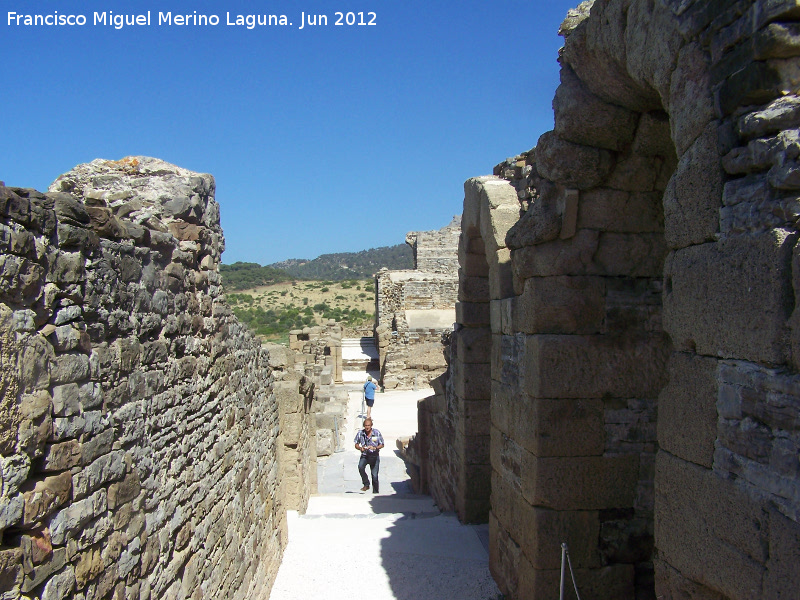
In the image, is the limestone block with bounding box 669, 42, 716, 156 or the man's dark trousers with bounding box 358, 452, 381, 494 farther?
the man's dark trousers with bounding box 358, 452, 381, 494

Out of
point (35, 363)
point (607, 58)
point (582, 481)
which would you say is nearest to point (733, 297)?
point (607, 58)

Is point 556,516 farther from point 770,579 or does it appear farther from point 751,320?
point 751,320

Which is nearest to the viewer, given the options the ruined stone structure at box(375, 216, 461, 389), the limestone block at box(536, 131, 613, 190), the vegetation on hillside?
the limestone block at box(536, 131, 613, 190)

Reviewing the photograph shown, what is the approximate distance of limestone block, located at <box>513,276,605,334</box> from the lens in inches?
174

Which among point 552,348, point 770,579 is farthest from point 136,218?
point 770,579

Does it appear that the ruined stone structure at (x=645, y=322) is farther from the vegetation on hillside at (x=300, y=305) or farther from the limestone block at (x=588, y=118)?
the vegetation on hillside at (x=300, y=305)

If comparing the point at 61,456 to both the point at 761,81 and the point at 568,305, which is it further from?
the point at 568,305

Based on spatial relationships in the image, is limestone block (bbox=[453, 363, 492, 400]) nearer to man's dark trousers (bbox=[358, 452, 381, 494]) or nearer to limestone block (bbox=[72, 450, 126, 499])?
man's dark trousers (bbox=[358, 452, 381, 494])

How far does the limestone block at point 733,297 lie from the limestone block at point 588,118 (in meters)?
1.52

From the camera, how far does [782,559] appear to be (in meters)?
2.07

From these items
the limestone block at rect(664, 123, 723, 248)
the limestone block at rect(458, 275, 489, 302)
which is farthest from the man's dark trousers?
the limestone block at rect(664, 123, 723, 248)

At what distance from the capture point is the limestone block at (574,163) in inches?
166

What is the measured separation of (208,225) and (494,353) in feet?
8.67

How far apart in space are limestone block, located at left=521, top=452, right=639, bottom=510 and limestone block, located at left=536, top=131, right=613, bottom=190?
1.97 meters
